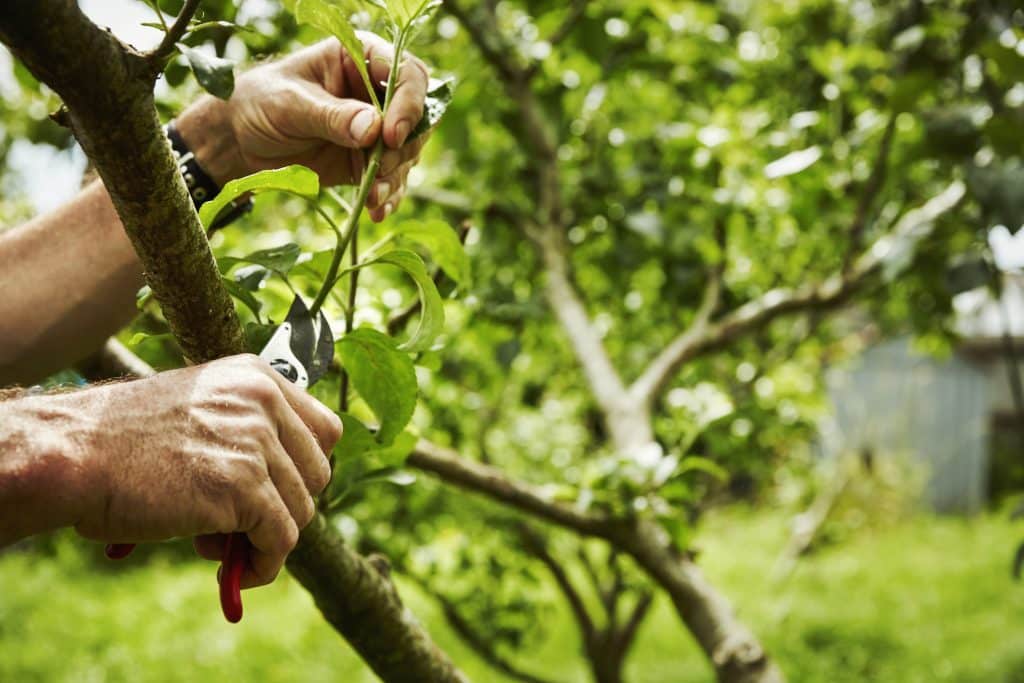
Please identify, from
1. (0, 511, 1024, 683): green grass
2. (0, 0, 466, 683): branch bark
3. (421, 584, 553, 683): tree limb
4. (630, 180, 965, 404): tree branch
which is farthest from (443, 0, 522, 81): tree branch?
(0, 511, 1024, 683): green grass

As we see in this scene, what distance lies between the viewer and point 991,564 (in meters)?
6.31

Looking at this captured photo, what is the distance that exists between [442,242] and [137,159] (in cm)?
36

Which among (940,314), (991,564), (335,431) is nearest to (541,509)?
(335,431)

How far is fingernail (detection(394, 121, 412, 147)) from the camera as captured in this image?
64 cm

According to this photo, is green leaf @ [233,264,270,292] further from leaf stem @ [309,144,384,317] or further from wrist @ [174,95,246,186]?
wrist @ [174,95,246,186]

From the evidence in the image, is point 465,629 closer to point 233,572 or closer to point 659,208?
point 659,208

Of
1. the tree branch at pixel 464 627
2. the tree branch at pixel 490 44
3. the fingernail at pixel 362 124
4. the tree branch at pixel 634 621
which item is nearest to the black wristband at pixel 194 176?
the fingernail at pixel 362 124

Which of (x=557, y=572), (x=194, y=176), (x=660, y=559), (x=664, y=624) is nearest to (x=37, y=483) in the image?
(x=194, y=176)

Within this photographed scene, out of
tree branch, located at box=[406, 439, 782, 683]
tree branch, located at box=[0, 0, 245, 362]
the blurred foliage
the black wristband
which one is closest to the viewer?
tree branch, located at box=[0, 0, 245, 362]

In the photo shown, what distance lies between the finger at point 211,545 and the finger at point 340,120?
11.8 inches

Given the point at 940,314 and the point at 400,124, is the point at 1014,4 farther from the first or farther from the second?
the point at 400,124

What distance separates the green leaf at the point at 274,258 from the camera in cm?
68

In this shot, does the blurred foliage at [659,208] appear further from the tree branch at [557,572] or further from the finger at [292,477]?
the finger at [292,477]

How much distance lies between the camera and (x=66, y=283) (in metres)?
0.90
